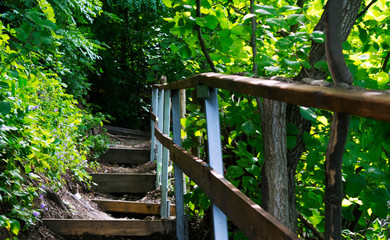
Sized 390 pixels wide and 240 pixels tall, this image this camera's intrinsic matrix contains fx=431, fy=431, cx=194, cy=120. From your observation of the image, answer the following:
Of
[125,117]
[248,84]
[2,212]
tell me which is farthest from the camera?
[125,117]

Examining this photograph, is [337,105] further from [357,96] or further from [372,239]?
[372,239]

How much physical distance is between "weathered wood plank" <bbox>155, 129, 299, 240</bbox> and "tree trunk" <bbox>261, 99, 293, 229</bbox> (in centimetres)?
31

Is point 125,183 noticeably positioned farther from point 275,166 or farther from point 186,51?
point 275,166

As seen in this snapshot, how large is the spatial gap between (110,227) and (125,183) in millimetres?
1846

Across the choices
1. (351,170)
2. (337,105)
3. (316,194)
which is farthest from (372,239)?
(337,105)

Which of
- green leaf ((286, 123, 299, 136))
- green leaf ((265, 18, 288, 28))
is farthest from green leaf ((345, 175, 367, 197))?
green leaf ((265, 18, 288, 28))

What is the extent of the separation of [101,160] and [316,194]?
439cm

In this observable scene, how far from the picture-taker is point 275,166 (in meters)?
2.14

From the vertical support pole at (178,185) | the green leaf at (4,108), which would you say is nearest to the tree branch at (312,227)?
the vertical support pole at (178,185)

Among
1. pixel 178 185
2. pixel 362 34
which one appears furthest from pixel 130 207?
pixel 362 34

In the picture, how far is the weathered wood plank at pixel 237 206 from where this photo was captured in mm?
1354

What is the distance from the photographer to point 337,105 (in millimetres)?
946

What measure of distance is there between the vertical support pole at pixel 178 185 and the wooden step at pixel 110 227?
1.08 feet

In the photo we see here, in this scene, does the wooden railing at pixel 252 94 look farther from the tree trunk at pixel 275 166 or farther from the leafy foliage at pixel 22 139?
the leafy foliage at pixel 22 139
